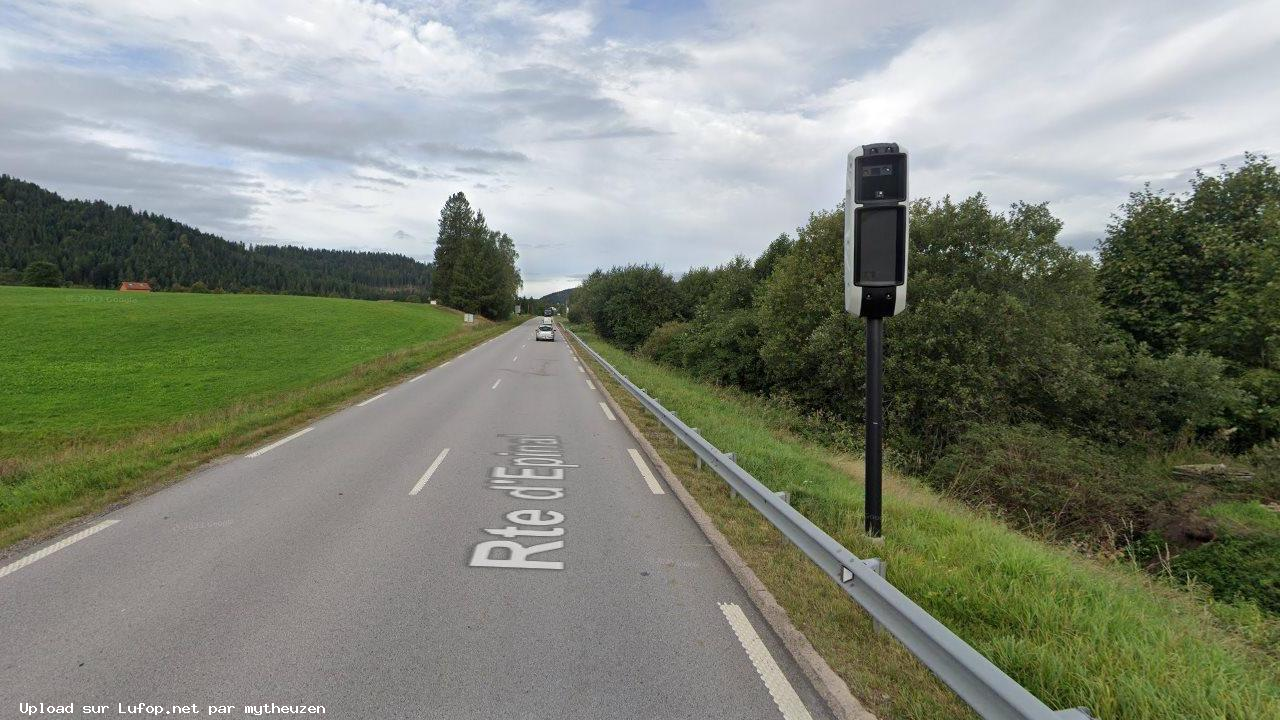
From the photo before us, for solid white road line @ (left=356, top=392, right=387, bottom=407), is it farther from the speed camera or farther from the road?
the speed camera

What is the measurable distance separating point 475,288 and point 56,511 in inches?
2552

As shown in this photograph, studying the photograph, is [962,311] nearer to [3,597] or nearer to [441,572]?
[441,572]

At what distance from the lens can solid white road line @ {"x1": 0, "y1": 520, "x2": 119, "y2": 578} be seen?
176 inches

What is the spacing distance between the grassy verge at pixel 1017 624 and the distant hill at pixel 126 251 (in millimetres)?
122925

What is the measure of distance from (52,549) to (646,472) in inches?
227

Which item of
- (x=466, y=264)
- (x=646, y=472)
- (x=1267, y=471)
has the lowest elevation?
A: (x=1267, y=471)

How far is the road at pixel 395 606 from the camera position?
3.04 metres

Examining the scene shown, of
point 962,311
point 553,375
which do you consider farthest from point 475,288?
point 962,311

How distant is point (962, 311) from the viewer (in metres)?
13.9

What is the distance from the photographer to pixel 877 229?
14.5 feet

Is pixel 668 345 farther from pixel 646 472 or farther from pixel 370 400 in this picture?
pixel 646 472

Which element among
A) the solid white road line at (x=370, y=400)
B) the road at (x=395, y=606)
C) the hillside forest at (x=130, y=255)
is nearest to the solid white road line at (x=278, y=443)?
the road at (x=395, y=606)

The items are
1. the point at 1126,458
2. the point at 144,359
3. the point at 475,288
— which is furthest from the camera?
the point at 475,288

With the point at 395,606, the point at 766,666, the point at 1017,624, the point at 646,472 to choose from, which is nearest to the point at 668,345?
the point at 646,472
